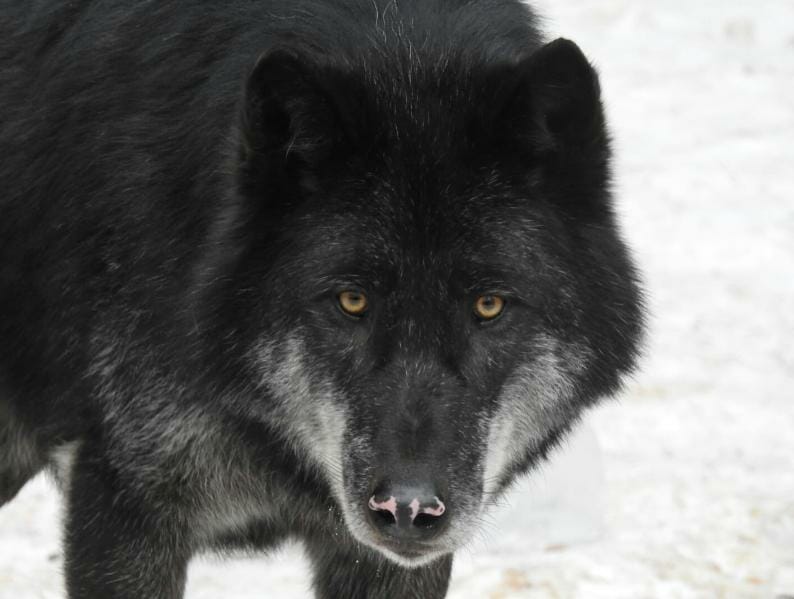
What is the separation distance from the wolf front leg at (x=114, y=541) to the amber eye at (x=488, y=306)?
1226 mm

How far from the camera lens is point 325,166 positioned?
392 centimetres

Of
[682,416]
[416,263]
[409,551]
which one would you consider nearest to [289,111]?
[416,263]

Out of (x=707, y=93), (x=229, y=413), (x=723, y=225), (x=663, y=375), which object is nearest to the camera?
(x=229, y=413)

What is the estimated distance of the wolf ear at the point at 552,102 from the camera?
3.77m

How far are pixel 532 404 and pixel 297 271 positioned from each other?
2.71ft

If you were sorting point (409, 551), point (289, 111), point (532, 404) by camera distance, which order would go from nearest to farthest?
1. point (409, 551)
2. point (289, 111)
3. point (532, 404)

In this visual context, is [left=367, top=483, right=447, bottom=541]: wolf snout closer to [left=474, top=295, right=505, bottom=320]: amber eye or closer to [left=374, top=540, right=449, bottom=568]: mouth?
[left=374, top=540, right=449, bottom=568]: mouth

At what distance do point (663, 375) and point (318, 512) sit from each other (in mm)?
3608

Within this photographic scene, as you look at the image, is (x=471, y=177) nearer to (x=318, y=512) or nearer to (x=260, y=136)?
(x=260, y=136)

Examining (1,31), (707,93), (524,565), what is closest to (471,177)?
(1,31)

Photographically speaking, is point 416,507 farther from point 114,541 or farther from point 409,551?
point 114,541

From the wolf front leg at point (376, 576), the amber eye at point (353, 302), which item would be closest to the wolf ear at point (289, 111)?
the amber eye at point (353, 302)

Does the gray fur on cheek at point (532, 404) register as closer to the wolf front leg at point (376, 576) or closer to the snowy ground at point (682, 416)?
the wolf front leg at point (376, 576)

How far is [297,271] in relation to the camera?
12.9 feet
